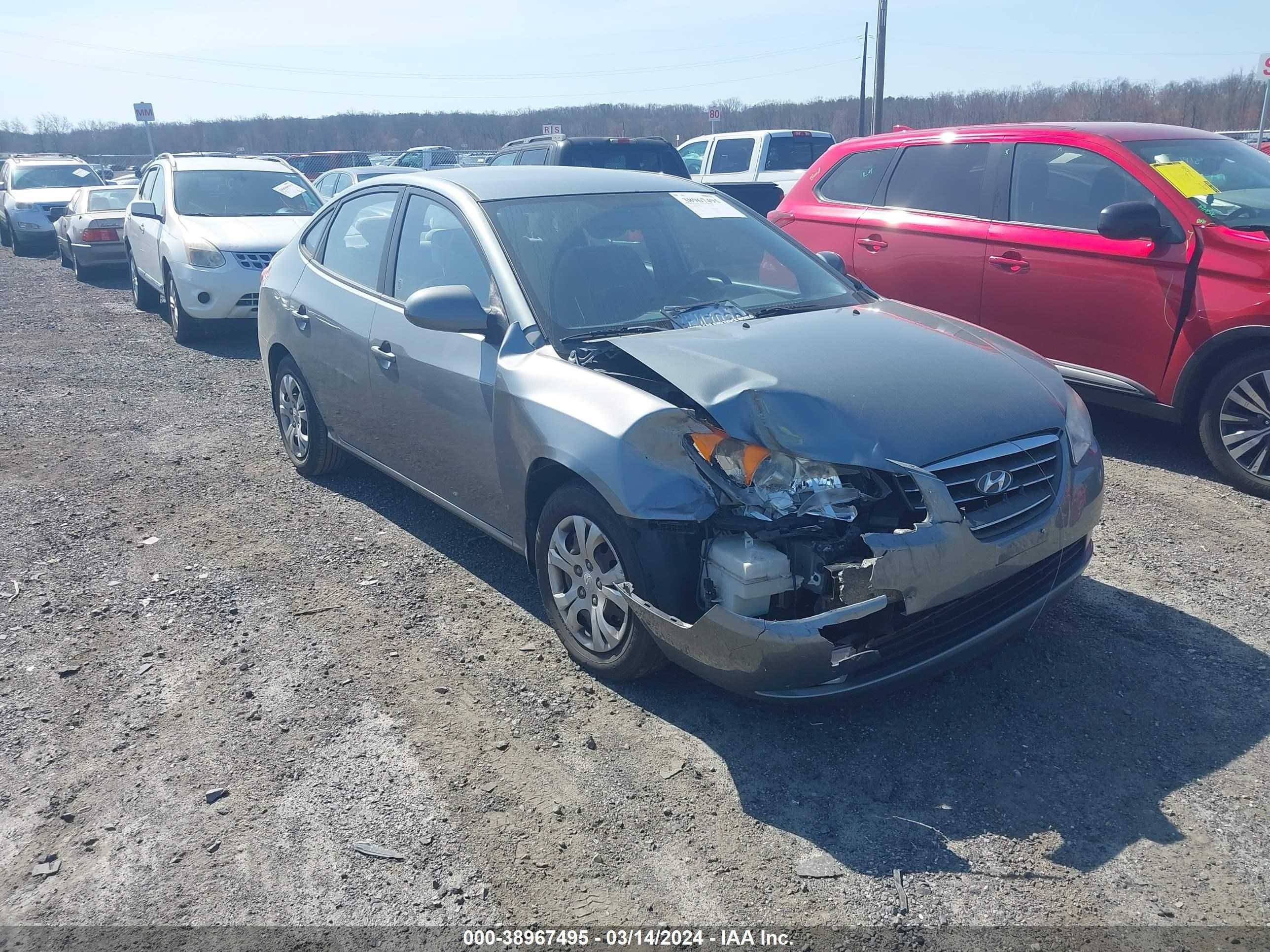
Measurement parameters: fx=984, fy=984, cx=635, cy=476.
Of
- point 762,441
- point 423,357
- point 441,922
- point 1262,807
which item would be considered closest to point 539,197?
point 423,357

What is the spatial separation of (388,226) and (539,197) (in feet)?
3.08

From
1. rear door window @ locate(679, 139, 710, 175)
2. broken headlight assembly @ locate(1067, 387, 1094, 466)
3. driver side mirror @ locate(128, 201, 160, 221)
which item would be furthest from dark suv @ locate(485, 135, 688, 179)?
broken headlight assembly @ locate(1067, 387, 1094, 466)

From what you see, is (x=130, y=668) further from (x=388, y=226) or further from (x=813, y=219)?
(x=813, y=219)

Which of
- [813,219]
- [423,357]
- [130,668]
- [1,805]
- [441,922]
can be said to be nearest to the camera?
[441,922]

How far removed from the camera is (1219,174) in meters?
5.90

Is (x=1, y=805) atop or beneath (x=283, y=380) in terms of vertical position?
beneath

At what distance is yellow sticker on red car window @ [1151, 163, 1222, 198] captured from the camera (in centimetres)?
568

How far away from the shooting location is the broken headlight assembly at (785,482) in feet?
10.4

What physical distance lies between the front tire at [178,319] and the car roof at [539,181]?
5927 millimetres

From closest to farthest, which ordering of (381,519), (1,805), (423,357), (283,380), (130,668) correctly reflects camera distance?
(1,805)
(130,668)
(423,357)
(381,519)
(283,380)

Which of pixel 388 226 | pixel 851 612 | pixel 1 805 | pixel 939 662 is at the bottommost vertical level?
pixel 1 805

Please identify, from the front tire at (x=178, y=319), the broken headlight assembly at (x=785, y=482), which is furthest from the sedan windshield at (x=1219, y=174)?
the front tire at (x=178, y=319)

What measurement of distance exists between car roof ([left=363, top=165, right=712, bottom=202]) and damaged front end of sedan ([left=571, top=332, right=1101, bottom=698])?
1.75 meters

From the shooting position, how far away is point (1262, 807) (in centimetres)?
293
